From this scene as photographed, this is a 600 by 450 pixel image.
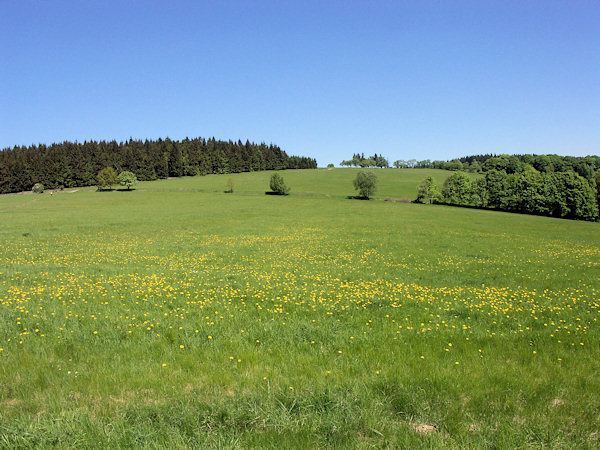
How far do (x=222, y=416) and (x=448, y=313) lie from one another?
22.1 feet

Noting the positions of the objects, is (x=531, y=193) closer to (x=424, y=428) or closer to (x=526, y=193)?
(x=526, y=193)

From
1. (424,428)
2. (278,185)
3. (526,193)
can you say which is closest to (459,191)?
(526,193)

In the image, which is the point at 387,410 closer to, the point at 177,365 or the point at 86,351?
the point at 177,365

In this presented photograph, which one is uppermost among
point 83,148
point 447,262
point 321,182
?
point 83,148

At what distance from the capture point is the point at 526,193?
73875mm

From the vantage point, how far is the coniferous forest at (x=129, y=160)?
361ft

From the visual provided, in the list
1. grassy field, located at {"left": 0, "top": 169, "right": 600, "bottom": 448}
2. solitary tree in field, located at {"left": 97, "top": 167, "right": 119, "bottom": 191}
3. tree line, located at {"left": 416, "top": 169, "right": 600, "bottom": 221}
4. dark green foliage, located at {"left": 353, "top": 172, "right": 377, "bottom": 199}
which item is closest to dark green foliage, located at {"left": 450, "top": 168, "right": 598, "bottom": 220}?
tree line, located at {"left": 416, "top": 169, "right": 600, "bottom": 221}

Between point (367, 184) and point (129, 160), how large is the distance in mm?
95433

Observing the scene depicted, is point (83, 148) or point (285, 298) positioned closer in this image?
point (285, 298)

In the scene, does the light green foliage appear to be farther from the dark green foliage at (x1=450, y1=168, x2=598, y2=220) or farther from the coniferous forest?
the dark green foliage at (x1=450, y1=168, x2=598, y2=220)

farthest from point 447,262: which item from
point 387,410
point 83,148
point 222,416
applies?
point 83,148

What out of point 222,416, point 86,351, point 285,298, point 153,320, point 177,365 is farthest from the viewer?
point 285,298

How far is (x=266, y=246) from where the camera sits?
22625mm

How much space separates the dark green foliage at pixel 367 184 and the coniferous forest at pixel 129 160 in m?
80.3
